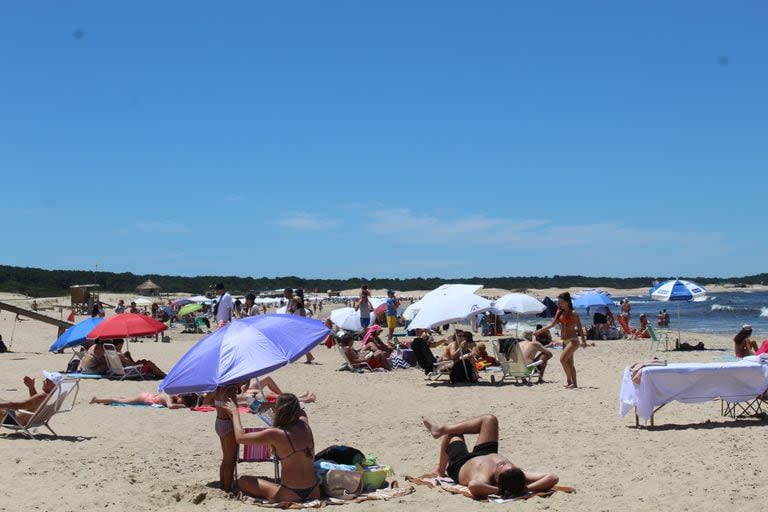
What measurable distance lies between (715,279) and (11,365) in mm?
153816

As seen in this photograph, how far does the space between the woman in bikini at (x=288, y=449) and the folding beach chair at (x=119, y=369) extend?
7463 mm

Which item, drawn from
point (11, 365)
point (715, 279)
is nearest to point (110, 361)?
point (11, 365)

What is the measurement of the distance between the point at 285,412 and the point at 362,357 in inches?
362

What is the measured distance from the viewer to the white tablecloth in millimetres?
8281

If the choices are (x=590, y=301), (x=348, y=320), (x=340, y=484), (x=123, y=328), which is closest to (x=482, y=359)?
(x=348, y=320)

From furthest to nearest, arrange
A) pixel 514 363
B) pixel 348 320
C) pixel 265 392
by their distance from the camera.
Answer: pixel 348 320 → pixel 514 363 → pixel 265 392

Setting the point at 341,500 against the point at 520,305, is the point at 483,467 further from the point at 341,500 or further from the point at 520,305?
the point at 520,305

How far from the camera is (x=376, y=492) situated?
6137mm

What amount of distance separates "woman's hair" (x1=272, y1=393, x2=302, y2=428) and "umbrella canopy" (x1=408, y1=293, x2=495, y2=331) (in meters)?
6.50

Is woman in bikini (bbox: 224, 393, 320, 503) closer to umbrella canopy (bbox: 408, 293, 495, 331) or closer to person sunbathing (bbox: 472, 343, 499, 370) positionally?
umbrella canopy (bbox: 408, 293, 495, 331)

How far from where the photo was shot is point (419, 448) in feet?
26.6

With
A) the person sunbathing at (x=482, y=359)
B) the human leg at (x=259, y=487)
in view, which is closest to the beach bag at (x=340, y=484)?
the human leg at (x=259, y=487)

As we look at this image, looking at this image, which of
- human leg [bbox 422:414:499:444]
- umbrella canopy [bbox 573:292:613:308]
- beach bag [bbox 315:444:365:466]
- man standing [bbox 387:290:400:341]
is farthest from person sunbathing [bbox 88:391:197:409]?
umbrella canopy [bbox 573:292:613:308]

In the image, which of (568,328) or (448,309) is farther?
(448,309)
